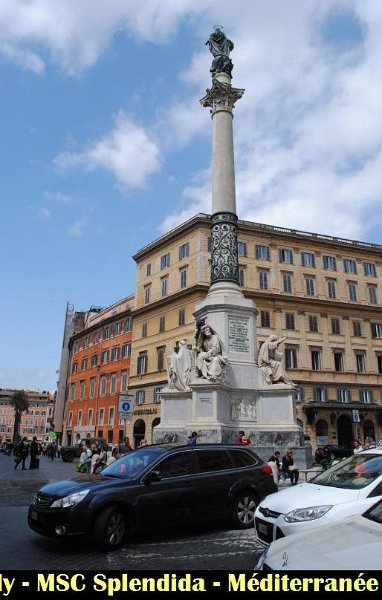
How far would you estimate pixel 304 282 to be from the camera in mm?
50500

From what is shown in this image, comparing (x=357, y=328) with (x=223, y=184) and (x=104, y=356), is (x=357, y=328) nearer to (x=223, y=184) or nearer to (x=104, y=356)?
(x=104, y=356)

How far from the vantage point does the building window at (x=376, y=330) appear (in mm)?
51000

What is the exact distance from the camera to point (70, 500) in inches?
275

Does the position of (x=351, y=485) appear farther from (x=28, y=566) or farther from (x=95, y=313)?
(x=95, y=313)

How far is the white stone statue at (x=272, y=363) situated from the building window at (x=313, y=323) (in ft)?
103

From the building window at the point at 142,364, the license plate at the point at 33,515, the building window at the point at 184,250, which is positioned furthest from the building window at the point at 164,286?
the license plate at the point at 33,515

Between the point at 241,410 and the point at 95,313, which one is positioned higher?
the point at 95,313

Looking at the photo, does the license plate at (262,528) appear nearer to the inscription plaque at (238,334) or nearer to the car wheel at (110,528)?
the car wheel at (110,528)

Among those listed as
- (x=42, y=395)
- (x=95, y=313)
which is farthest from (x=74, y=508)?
(x=42, y=395)

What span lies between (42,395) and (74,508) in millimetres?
150510

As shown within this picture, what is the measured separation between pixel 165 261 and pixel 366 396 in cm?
2503

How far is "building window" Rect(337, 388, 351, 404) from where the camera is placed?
1828 inches

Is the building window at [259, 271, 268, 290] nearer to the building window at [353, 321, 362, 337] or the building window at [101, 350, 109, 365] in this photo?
the building window at [353, 321, 362, 337]

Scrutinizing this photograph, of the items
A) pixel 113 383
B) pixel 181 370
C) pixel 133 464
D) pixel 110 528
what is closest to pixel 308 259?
pixel 113 383
